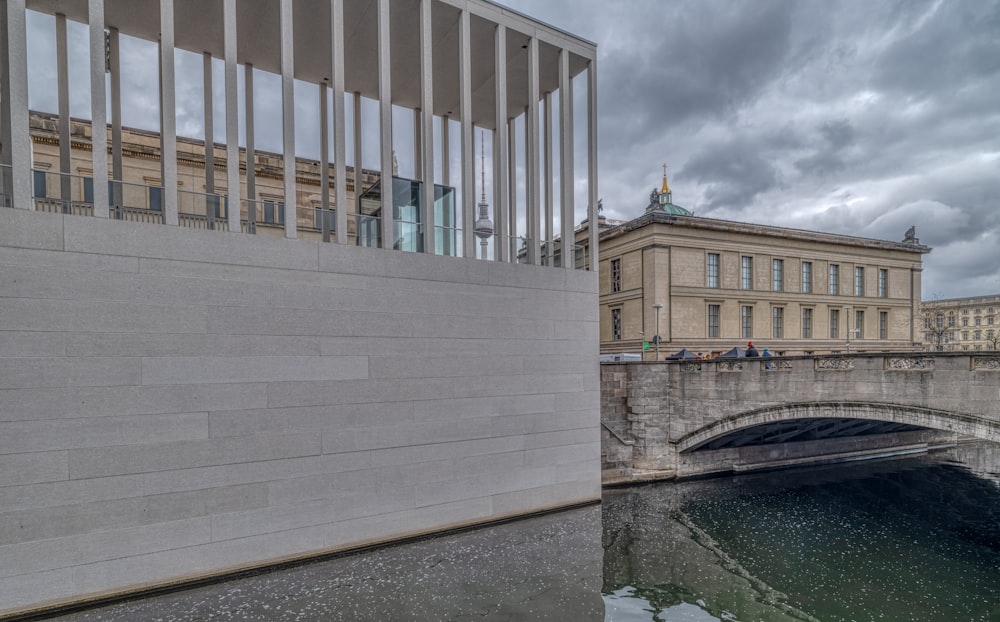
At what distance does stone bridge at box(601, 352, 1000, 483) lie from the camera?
1413cm

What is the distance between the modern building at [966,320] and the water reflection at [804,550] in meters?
77.2

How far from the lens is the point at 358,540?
38.6 feet

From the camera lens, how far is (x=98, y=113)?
32.6ft

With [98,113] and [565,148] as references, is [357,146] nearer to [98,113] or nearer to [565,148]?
[565,148]

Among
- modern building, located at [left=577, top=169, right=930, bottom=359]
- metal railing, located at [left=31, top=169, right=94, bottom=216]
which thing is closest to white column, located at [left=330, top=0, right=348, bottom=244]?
metal railing, located at [left=31, top=169, right=94, bottom=216]

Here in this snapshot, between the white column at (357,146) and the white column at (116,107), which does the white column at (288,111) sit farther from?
the white column at (116,107)

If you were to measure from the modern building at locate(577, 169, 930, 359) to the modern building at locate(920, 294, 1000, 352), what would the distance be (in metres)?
51.0

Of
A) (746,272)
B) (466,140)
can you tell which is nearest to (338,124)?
(466,140)

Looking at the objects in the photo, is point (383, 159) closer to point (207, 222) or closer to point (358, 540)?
point (207, 222)

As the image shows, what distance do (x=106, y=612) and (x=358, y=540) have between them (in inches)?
182

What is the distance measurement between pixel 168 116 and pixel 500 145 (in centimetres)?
815

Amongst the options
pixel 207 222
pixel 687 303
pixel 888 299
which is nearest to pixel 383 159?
pixel 207 222

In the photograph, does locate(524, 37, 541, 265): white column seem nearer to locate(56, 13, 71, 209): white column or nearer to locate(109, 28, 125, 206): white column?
locate(109, 28, 125, 206): white column

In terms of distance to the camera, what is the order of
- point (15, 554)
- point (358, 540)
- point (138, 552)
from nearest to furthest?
point (15, 554) < point (138, 552) < point (358, 540)
